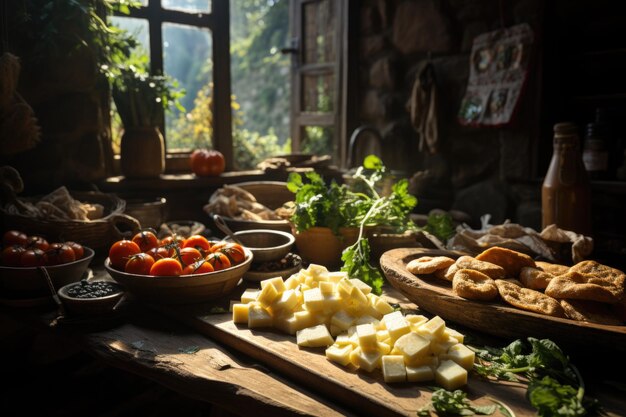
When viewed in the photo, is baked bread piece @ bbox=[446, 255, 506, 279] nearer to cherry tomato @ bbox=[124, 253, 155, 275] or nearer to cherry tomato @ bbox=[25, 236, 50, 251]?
cherry tomato @ bbox=[124, 253, 155, 275]

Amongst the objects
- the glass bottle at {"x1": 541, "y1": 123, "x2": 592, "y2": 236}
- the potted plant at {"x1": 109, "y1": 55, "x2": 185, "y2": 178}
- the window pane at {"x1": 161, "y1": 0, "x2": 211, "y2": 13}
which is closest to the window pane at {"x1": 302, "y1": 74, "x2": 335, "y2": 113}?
the window pane at {"x1": 161, "y1": 0, "x2": 211, "y2": 13}

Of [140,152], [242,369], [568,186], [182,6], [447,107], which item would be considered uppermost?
[182,6]

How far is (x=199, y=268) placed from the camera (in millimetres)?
1936

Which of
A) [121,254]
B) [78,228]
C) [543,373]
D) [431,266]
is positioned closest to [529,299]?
[543,373]

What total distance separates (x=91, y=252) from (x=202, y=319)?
0.73 meters

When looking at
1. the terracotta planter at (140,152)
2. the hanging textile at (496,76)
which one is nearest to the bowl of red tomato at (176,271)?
the terracotta planter at (140,152)

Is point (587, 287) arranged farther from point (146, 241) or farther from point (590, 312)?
point (146, 241)

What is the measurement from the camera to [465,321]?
1.68m

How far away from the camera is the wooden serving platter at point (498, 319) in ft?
4.56

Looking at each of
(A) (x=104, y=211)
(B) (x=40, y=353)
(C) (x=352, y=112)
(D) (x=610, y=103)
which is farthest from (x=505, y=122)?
(B) (x=40, y=353)

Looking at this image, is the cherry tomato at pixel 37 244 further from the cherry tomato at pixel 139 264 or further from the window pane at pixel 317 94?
the window pane at pixel 317 94

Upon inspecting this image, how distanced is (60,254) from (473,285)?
5.16 ft

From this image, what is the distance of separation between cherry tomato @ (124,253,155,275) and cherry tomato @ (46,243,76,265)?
32cm

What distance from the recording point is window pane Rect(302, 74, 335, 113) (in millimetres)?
5352
